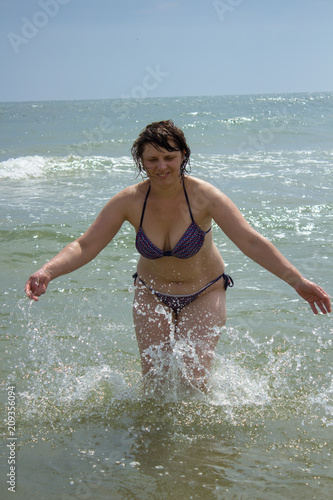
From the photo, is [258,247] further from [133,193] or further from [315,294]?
[133,193]

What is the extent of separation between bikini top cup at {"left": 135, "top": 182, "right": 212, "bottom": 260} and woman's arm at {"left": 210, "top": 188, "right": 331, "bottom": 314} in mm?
156

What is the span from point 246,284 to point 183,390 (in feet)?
8.89

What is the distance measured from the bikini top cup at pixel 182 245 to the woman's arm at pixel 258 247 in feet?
0.51

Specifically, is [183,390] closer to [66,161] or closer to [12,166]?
[12,166]

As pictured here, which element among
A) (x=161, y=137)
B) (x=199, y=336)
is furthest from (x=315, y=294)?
(x=161, y=137)

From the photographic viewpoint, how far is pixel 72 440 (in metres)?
3.56

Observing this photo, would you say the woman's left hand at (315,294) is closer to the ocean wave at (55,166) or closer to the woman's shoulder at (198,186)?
the woman's shoulder at (198,186)

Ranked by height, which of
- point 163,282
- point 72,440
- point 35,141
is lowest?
point 72,440

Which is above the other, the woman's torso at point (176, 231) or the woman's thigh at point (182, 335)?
the woman's torso at point (176, 231)

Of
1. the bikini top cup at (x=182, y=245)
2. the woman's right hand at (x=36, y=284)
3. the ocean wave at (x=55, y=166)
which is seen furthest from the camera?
the ocean wave at (x=55, y=166)

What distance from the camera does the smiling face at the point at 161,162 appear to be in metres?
3.62

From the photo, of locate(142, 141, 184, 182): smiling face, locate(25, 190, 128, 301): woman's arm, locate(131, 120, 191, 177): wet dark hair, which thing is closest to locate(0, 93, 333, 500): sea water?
locate(25, 190, 128, 301): woman's arm

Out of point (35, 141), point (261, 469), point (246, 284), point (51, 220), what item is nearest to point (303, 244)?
point (246, 284)

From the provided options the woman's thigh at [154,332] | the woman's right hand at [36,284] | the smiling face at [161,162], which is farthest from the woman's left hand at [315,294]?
the woman's right hand at [36,284]
